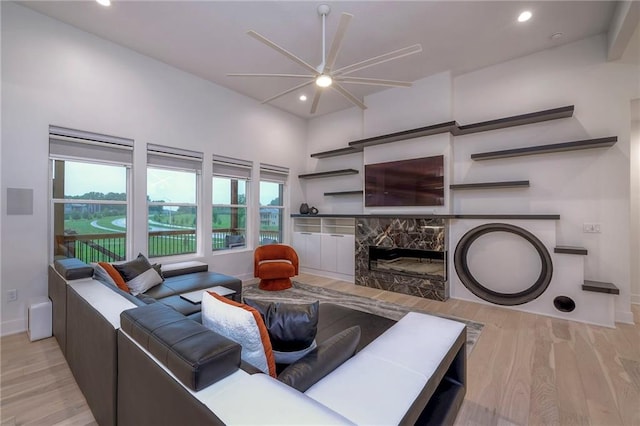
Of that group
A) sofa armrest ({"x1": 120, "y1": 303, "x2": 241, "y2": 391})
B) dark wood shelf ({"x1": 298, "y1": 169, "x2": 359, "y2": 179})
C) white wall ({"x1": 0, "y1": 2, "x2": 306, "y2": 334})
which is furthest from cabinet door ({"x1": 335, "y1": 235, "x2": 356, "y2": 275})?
sofa armrest ({"x1": 120, "y1": 303, "x2": 241, "y2": 391})

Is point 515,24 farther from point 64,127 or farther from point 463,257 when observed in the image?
point 64,127

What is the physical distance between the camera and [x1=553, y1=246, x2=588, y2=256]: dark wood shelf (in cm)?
316

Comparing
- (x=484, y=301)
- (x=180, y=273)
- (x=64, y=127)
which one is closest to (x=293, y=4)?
(x=64, y=127)

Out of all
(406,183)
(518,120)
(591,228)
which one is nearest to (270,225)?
(406,183)

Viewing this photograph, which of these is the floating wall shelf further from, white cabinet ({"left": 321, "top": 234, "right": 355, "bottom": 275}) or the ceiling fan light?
the ceiling fan light

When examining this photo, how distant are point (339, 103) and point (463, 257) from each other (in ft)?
11.9

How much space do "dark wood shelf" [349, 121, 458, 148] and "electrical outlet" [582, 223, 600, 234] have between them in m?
2.06

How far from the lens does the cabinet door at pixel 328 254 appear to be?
5266 mm

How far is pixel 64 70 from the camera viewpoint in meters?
3.11

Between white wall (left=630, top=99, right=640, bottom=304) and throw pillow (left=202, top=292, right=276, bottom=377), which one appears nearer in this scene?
throw pillow (left=202, top=292, right=276, bottom=377)

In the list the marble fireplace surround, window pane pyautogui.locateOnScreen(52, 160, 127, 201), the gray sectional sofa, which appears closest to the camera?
the gray sectional sofa

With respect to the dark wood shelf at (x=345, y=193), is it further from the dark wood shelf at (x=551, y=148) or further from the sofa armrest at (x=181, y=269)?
the sofa armrest at (x=181, y=269)

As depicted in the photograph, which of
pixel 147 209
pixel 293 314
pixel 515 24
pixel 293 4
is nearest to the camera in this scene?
pixel 293 314

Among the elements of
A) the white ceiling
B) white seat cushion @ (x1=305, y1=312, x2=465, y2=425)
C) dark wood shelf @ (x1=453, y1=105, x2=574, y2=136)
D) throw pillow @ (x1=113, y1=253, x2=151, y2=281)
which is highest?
the white ceiling
